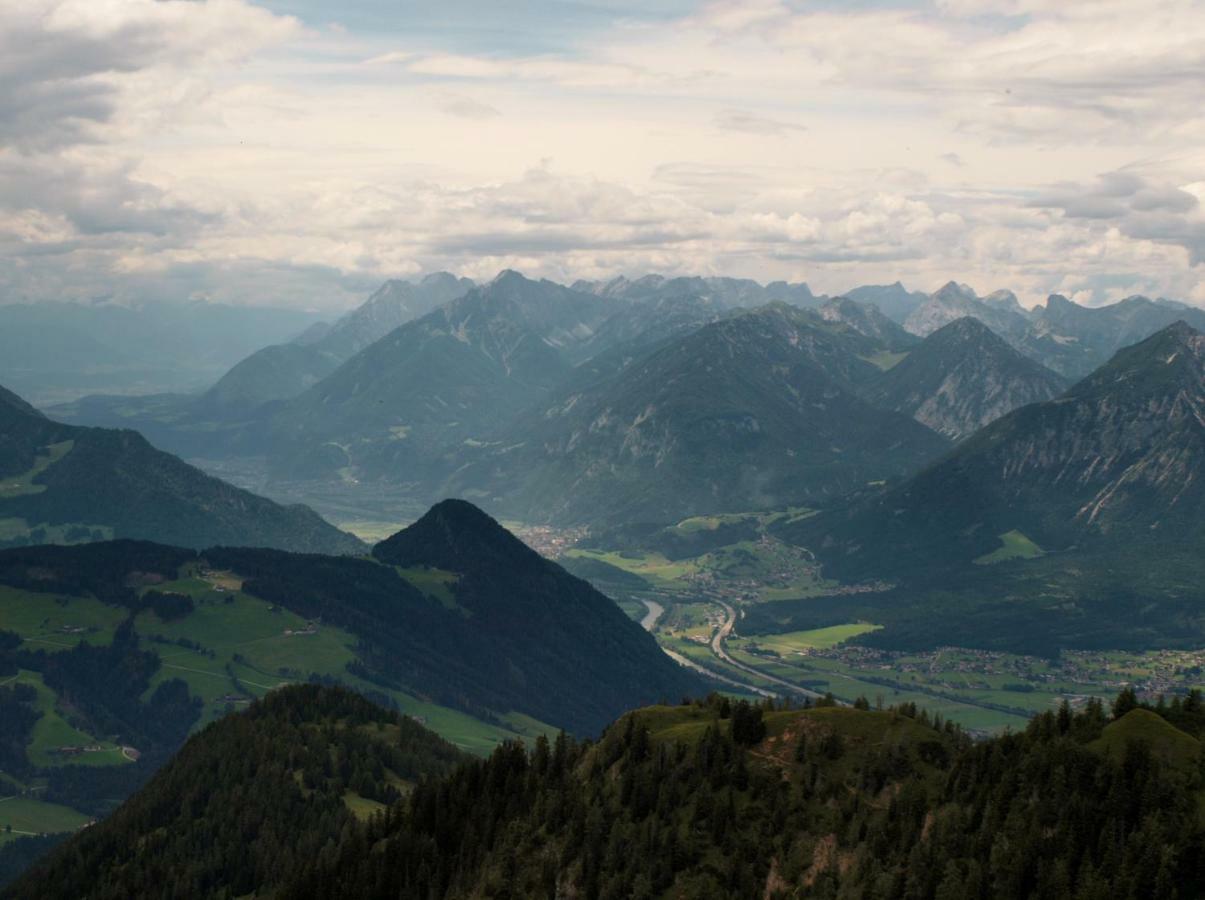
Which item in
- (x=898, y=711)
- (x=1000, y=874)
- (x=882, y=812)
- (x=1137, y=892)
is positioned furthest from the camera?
(x=898, y=711)

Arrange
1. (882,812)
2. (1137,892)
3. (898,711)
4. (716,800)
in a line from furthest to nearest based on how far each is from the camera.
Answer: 1. (898,711)
2. (716,800)
3. (882,812)
4. (1137,892)

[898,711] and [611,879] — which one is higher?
[898,711]

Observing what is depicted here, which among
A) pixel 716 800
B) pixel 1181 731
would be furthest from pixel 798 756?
pixel 1181 731

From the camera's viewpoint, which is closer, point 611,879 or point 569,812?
point 611,879

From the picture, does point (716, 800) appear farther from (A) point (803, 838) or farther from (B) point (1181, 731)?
(B) point (1181, 731)

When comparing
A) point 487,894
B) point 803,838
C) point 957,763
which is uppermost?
point 957,763

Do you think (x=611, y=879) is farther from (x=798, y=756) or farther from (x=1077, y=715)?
(x=1077, y=715)

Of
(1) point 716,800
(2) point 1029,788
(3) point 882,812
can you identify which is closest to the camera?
(2) point 1029,788

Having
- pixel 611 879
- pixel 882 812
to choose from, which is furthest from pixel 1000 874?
pixel 611 879

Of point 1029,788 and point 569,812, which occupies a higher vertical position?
point 1029,788
